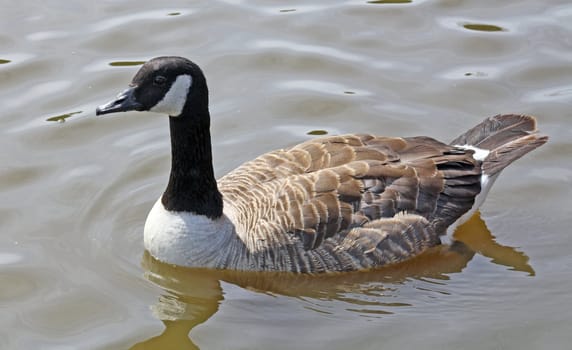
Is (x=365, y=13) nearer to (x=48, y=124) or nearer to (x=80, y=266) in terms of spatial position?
(x=48, y=124)

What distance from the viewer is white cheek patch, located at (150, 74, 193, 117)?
866cm

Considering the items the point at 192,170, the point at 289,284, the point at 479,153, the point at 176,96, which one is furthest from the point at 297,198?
the point at 479,153

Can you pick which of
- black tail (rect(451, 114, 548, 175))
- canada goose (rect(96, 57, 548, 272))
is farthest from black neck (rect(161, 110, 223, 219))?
black tail (rect(451, 114, 548, 175))

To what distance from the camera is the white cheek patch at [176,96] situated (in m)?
8.66

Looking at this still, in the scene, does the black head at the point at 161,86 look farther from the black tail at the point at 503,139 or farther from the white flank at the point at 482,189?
the black tail at the point at 503,139

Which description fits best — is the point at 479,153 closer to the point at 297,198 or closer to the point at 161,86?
the point at 297,198

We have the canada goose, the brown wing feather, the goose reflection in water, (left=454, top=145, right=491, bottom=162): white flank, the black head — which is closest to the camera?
the black head

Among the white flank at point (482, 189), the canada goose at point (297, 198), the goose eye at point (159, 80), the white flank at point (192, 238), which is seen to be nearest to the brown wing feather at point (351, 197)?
the canada goose at point (297, 198)

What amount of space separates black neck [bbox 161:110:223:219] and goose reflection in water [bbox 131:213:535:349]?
601mm

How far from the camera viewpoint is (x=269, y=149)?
11.2 metres

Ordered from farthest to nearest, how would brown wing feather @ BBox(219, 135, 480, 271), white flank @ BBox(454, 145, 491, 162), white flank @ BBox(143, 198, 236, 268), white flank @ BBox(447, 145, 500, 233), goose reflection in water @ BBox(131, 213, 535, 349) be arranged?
white flank @ BBox(454, 145, 491, 162), white flank @ BBox(447, 145, 500, 233), white flank @ BBox(143, 198, 236, 268), brown wing feather @ BBox(219, 135, 480, 271), goose reflection in water @ BBox(131, 213, 535, 349)

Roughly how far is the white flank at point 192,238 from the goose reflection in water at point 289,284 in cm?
15

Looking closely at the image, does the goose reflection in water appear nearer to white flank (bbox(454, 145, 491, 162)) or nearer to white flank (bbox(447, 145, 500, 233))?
white flank (bbox(447, 145, 500, 233))

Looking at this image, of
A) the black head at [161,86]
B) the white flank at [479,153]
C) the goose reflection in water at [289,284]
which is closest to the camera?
the black head at [161,86]
